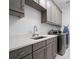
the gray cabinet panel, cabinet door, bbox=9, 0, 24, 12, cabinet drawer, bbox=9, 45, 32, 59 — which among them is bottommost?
the gray cabinet panel

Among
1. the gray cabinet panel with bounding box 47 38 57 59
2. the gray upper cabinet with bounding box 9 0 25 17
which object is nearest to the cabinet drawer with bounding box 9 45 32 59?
the gray upper cabinet with bounding box 9 0 25 17

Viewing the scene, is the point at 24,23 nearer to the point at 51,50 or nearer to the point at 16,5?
the point at 16,5

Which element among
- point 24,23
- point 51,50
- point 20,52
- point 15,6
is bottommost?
point 51,50

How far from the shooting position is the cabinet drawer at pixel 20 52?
112cm

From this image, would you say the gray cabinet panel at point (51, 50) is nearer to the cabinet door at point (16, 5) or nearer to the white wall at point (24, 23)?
the white wall at point (24, 23)

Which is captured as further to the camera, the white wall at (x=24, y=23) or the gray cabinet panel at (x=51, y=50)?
the gray cabinet panel at (x=51, y=50)

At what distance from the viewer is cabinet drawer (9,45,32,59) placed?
3.66 feet

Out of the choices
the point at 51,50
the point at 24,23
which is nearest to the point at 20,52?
the point at 24,23

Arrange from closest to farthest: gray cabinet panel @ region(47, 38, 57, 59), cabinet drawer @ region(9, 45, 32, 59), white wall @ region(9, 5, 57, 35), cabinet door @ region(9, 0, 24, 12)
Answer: cabinet drawer @ region(9, 45, 32, 59) → cabinet door @ region(9, 0, 24, 12) → white wall @ region(9, 5, 57, 35) → gray cabinet panel @ region(47, 38, 57, 59)

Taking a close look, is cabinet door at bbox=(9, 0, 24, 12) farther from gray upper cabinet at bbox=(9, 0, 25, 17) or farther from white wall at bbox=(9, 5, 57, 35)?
white wall at bbox=(9, 5, 57, 35)

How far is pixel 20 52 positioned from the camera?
1.28m

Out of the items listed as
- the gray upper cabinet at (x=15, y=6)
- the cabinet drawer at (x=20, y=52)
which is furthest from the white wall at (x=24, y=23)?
the cabinet drawer at (x=20, y=52)

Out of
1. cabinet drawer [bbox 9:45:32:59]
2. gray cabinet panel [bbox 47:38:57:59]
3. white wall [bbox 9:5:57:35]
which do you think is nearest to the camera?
cabinet drawer [bbox 9:45:32:59]
